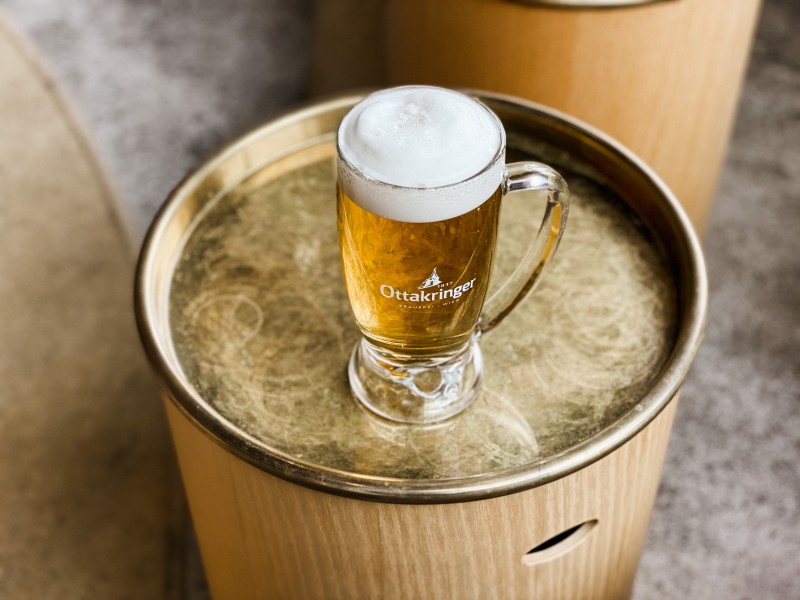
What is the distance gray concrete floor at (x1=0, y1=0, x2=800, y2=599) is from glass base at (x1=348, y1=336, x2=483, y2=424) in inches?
20.7

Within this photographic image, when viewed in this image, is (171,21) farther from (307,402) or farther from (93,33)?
(307,402)

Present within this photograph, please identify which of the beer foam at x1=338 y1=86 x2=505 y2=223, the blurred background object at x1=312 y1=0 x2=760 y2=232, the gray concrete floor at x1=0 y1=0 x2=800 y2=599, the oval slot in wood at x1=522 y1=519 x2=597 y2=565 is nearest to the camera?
the beer foam at x1=338 y1=86 x2=505 y2=223

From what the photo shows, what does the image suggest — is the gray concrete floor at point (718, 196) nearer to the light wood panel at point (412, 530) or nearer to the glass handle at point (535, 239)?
the light wood panel at point (412, 530)

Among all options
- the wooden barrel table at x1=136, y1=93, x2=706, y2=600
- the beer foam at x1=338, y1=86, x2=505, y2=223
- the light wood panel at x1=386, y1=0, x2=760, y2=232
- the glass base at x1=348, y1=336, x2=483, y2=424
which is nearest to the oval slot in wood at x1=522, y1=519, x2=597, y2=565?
the wooden barrel table at x1=136, y1=93, x2=706, y2=600

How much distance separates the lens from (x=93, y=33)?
1.98 meters

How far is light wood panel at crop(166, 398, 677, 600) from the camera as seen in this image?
2.06 feet

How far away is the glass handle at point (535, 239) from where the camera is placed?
63cm

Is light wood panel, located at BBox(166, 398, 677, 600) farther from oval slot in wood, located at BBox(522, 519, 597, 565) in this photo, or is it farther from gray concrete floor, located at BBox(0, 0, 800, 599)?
gray concrete floor, located at BBox(0, 0, 800, 599)

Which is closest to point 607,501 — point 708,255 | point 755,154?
point 708,255

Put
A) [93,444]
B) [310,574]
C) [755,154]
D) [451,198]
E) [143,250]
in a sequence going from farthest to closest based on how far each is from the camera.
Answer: [755,154] → [93,444] → [143,250] → [310,574] → [451,198]

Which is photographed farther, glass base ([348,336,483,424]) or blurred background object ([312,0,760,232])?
blurred background object ([312,0,760,232])

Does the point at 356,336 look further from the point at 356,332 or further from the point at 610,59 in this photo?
the point at 610,59

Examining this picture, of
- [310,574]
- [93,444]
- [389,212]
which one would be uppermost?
[389,212]

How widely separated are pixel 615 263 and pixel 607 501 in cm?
25
